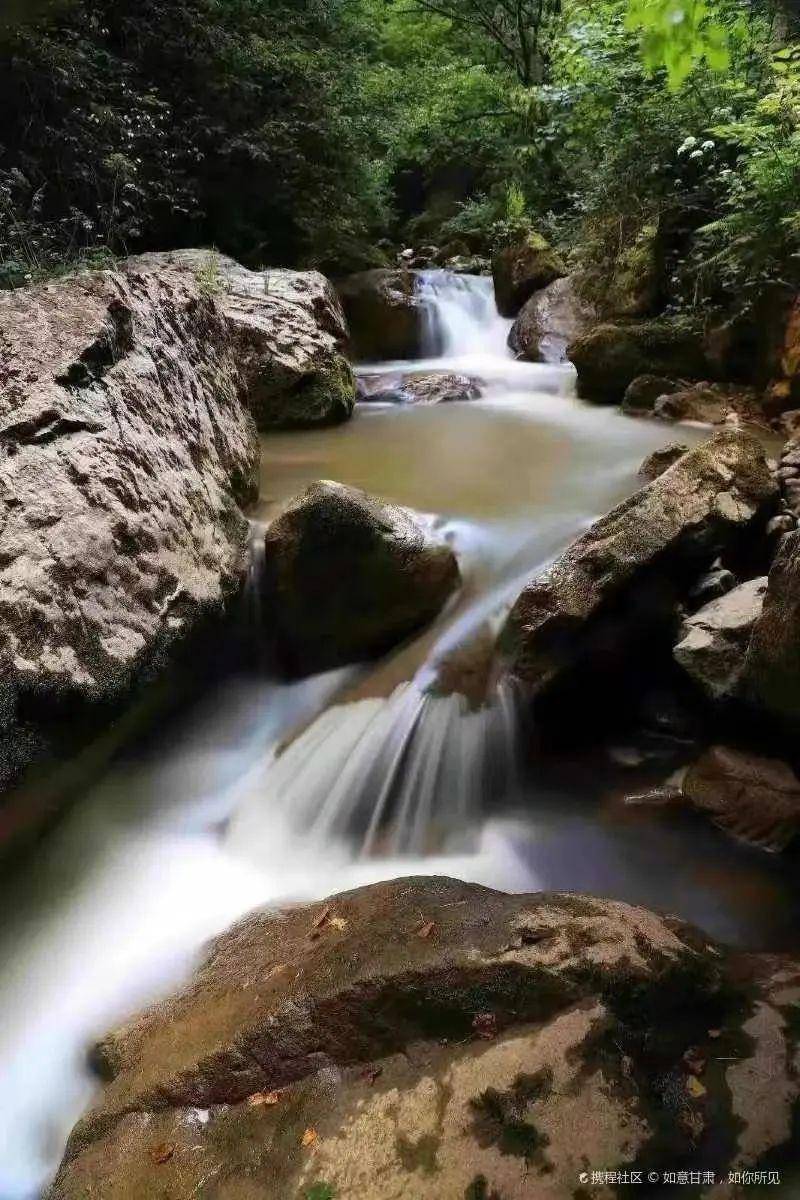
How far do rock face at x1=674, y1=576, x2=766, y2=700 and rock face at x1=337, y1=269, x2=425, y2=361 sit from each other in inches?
316

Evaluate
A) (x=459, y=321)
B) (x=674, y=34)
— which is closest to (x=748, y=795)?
(x=674, y=34)

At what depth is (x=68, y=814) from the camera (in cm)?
345

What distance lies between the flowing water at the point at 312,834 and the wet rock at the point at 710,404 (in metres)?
3.12

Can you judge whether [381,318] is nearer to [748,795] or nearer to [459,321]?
[459,321]

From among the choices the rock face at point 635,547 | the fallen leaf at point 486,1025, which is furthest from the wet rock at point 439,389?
the fallen leaf at point 486,1025

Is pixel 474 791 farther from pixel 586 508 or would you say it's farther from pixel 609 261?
pixel 609 261

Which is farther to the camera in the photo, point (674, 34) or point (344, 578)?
point (344, 578)

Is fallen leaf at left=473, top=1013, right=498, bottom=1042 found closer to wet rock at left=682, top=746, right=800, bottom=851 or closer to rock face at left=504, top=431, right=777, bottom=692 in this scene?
wet rock at left=682, top=746, right=800, bottom=851

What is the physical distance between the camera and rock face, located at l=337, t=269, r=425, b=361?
35.6 feet

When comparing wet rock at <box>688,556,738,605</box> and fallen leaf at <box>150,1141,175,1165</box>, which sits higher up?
wet rock at <box>688,556,738,605</box>

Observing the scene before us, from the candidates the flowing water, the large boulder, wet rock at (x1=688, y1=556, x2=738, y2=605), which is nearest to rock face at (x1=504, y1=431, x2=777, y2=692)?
wet rock at (x1=688, y1=556, x2=738, y2=605)

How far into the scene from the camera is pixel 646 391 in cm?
799

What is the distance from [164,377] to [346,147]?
8.75 meters

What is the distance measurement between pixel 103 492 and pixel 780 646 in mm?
3146
